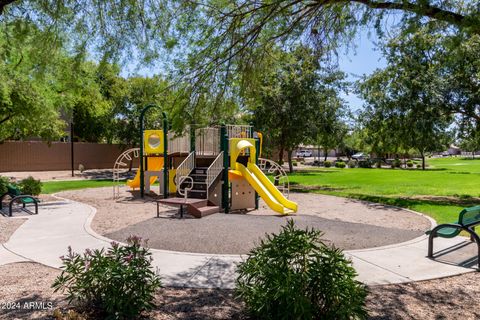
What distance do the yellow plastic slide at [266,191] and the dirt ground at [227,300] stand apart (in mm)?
6513

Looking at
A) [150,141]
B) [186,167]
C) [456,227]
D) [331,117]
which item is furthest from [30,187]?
[331,117]

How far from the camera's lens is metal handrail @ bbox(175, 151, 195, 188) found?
13.4 meters

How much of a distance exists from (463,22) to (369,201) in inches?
460

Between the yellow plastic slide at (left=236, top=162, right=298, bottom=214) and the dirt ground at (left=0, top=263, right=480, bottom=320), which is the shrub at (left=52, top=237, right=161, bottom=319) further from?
the yellow plastic slide at (left=236, top=162, right=298, bottom=214)

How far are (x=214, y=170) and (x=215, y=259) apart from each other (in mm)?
6350

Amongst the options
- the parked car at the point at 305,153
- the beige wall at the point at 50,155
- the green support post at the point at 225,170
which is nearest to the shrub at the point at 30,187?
the green support post at the point at 225,170

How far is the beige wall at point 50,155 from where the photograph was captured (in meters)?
31.2

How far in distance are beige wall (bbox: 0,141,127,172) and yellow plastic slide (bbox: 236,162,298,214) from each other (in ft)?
74.9

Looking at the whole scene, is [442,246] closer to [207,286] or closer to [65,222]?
[207,286]

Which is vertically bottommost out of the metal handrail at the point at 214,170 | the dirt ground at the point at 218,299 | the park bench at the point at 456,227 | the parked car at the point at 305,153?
the dirt ground at the point at 218,299

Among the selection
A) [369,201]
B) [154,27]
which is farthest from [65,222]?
[369,201]

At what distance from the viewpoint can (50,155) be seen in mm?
33438

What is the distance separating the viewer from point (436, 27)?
5934mm

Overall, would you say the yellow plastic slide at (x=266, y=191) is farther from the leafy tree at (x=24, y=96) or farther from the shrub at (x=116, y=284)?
the shrub at (x=116, y=284)
